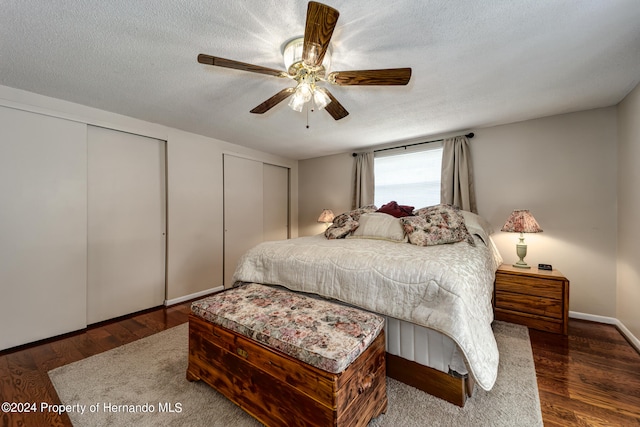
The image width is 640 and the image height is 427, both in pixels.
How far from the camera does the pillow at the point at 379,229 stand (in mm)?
2592

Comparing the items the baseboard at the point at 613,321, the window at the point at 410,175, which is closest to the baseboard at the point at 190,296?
the window at the point at 410,175

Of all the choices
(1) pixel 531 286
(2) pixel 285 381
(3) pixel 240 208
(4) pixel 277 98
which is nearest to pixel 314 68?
(4) pixel 277 98

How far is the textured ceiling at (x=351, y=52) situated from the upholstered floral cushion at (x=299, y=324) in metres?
1.67

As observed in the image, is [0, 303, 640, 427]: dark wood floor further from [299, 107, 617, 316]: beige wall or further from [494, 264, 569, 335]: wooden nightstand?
[299, 107, 617, 316]: beige wall

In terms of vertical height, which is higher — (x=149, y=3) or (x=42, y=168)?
(x=149, y=3)

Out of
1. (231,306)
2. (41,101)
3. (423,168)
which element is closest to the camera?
(231,306)

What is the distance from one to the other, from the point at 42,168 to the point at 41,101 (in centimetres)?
62

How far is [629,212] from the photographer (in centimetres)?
219

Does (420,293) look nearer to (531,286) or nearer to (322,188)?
(531,286)

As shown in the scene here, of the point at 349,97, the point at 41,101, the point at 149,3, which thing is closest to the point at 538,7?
the point at 349,97

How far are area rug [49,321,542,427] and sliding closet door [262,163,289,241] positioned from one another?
2729mm

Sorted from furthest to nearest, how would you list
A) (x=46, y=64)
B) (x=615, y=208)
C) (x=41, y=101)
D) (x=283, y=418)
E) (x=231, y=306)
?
(x=615, y=208) < (x=41, y=101) < (x=46, y=64) < (x=231, y=306) < (x=283, y=418)

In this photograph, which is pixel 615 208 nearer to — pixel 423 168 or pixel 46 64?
pixel 423 168

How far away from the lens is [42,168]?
226 cm
